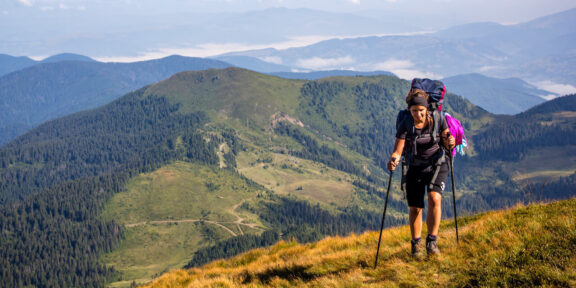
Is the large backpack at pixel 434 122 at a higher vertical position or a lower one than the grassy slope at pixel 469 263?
higher

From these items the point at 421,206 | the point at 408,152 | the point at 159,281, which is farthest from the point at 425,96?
the point at 159,281

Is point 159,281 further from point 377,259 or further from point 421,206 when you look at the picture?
point 421,206

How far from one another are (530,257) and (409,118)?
16.9 feet

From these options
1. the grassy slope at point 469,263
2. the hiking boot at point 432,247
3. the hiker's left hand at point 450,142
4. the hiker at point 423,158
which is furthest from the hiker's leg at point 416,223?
the hiker's left hand at point 450,142

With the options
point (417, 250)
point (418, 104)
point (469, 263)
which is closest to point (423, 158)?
point (418, 104)

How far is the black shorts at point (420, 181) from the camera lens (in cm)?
1268

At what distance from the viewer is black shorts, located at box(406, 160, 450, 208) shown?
12.7 metres

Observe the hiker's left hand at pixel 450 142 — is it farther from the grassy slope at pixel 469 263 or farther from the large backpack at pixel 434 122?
the grassy slope at pixel 469 263

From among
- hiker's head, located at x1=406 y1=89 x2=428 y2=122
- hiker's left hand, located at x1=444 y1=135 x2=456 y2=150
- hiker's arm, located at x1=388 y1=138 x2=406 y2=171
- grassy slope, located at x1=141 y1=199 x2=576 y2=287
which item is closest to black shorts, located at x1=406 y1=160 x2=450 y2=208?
hiker's left hand, located at x1=444 y1=135 x2=456 y2=150

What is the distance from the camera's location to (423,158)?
42.1ft

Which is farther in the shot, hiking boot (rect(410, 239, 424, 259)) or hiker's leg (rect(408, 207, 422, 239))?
hiker's leg (rect(408, 207, 422, 239))

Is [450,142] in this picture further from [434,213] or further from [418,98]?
[434,213]

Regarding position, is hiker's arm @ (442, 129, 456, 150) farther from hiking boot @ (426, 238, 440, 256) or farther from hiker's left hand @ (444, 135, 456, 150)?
hiking boot @ (426, 238, 440, 256)

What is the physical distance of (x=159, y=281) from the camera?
20.7 m
